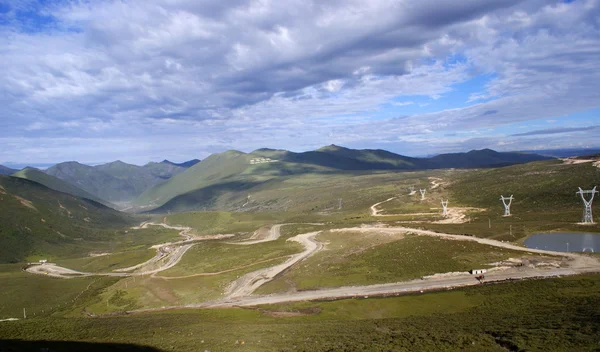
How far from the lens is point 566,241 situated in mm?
80250

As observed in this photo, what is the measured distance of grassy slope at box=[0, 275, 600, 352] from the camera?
32.8 m

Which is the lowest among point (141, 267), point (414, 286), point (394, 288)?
point (141, 267)

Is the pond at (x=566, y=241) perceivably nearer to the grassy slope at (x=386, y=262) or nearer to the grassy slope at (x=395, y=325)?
the grassy slope at (x=386, y=262)

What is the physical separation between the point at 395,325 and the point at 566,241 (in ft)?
200

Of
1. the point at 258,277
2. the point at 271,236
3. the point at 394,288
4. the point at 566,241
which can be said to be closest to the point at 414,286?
the point at 394,288

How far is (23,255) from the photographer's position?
15912 centimetres

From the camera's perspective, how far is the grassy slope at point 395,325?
1289 inches

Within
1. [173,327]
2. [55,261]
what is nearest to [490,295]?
[173,327]

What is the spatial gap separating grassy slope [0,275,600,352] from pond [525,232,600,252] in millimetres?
24470

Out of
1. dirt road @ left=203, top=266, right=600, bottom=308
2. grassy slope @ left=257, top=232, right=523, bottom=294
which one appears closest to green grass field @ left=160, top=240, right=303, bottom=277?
grassy slope @ left=257, top=232, right=523, bottom=294

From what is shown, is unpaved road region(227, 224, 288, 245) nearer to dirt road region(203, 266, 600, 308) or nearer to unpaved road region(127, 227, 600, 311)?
unpaved road region(127, 227, 600, 311)

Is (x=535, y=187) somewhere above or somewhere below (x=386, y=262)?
above

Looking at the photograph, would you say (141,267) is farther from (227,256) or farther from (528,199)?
(528,199)

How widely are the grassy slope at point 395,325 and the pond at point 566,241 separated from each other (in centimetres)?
2447
